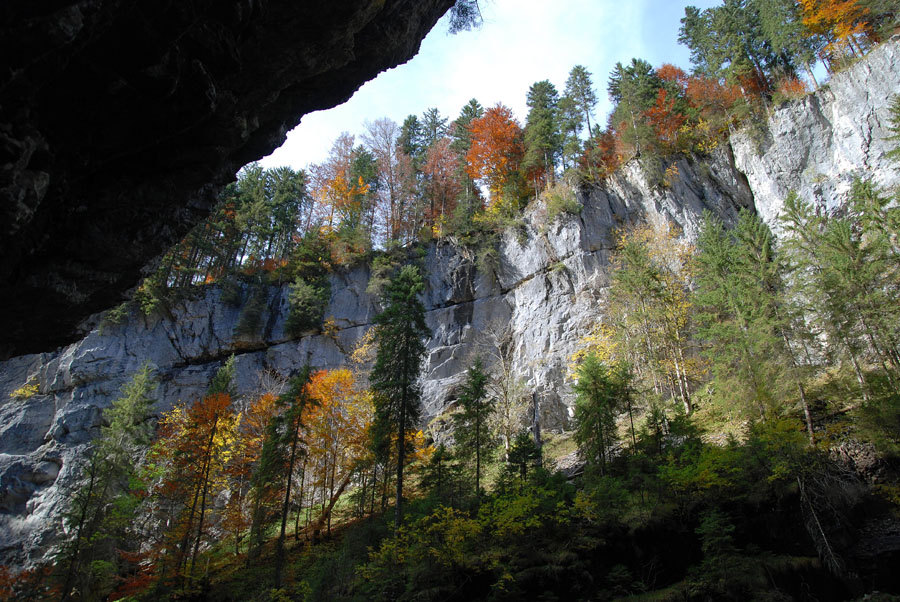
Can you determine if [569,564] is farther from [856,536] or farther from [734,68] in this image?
[734,68]

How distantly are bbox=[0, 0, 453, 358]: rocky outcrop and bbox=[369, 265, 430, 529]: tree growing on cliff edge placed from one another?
9208mm

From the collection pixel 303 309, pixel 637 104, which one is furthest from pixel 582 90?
pixel 303 309

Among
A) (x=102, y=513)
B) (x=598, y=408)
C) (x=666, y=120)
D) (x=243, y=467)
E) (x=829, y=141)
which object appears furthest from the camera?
(x=666, y=120)

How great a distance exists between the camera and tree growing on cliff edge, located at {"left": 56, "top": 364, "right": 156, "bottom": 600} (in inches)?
666

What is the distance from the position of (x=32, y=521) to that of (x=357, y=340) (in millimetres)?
20518

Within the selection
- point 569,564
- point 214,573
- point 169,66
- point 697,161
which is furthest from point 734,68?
point 214,573

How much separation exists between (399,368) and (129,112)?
12.9 m

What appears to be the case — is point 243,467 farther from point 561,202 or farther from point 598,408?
point 561,202

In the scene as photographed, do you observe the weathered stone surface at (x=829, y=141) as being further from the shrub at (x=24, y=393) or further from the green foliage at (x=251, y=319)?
the shrub at (x=24, y=393)

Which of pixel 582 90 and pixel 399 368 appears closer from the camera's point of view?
pixel 399 368

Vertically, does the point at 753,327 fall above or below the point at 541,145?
below

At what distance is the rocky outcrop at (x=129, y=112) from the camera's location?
622 cm

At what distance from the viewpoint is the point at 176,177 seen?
9461 mm

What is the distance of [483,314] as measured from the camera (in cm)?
3372
